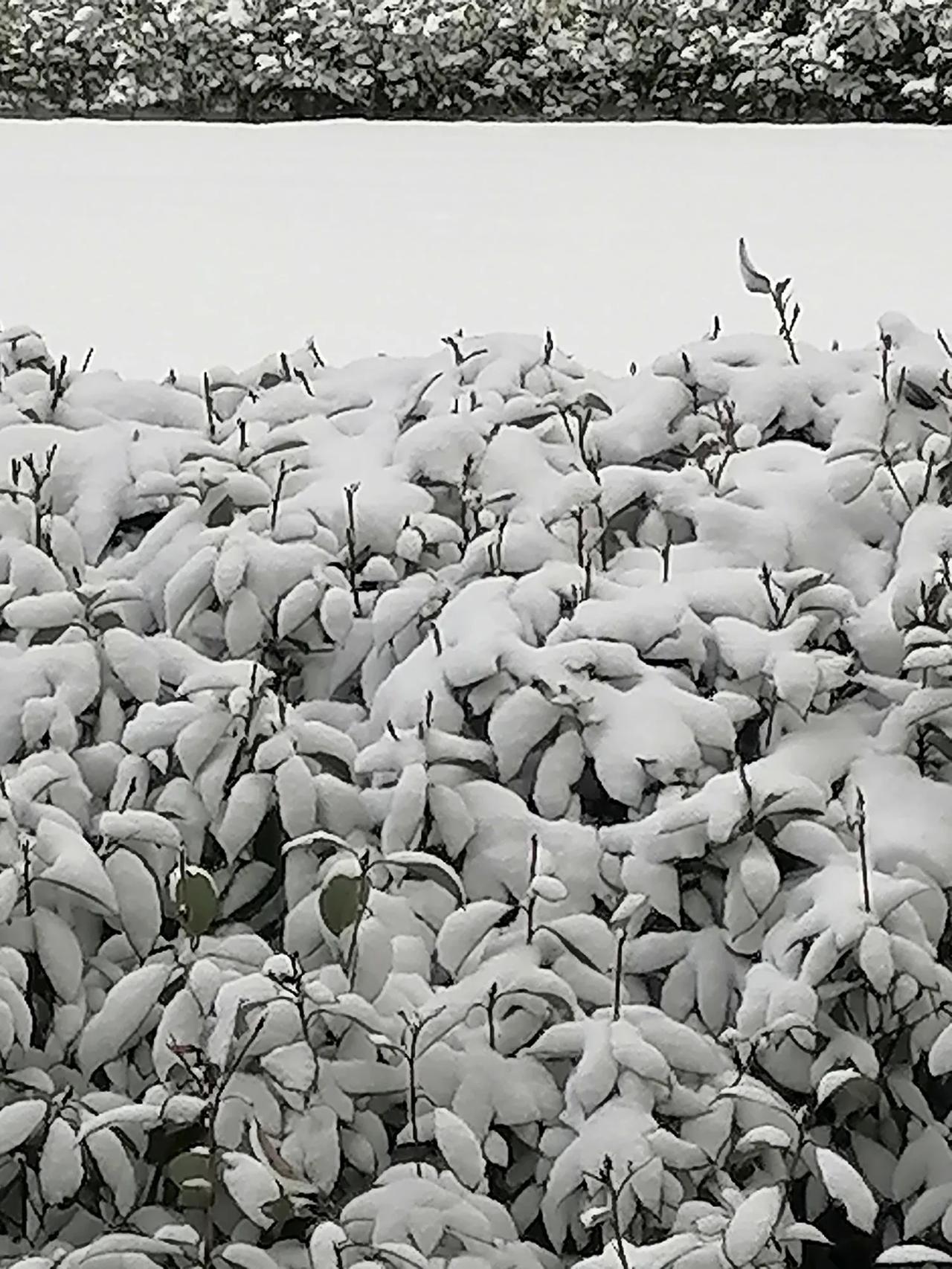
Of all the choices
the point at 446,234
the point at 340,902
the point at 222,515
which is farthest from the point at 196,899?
the point at 446,234

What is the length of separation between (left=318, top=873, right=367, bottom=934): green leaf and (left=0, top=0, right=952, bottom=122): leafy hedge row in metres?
6.67

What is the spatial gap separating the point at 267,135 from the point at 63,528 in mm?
6051

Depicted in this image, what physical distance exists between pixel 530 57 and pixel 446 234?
180 centimetres

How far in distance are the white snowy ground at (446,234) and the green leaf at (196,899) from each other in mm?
3618

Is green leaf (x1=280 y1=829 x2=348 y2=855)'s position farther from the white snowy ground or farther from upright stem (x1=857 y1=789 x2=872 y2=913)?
the white snowy ground

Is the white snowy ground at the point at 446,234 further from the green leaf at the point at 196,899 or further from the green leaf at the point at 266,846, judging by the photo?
the green leaf at the point at 196,899

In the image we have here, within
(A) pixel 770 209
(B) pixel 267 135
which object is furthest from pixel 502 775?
(B) pixel 267 135

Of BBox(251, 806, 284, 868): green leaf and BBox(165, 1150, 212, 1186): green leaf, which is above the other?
BBox(251, 806, 284, 868): green leaf

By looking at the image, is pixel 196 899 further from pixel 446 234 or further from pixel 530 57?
pixel 530 57

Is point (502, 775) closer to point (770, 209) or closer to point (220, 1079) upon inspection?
point (220, 1079)

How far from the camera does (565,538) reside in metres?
1.94

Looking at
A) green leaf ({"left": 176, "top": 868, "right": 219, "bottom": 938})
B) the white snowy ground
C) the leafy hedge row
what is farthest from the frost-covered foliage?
the leafy hedge row

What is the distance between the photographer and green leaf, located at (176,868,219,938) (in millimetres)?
1521

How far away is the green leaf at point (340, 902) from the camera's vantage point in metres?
1.52
